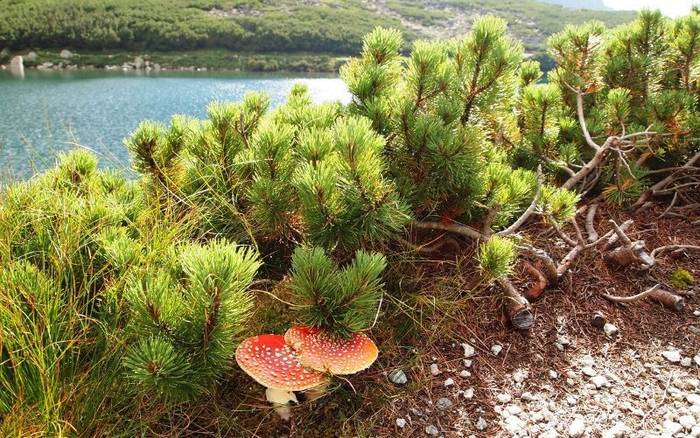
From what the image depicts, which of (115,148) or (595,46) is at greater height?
(595,46)

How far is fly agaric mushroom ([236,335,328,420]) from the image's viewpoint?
1.69m

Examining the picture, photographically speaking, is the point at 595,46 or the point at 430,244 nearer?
the point at 430,244

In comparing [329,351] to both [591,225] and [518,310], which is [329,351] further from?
[591,225]

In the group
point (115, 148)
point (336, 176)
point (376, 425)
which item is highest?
point (336, 176)

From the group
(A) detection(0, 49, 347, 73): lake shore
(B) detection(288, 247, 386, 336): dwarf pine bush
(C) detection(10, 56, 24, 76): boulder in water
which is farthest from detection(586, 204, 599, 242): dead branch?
(A) detection(0, 49, 347, 73): lake shore

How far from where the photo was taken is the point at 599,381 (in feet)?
7.59

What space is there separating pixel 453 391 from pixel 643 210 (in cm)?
240

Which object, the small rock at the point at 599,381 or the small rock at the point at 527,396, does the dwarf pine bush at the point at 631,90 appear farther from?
the small rock at the point at 527,396

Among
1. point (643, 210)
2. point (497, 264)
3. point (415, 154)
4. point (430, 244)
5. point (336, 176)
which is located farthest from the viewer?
point (643, 210)

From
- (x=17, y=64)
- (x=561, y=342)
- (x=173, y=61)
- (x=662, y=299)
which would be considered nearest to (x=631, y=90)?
(x=662, y=299)

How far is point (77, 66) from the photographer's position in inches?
3570

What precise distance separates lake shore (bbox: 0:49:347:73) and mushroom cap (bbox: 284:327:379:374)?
95.4 metres

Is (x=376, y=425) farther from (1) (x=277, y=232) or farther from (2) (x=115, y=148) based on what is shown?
(2) (x=115, y=148)

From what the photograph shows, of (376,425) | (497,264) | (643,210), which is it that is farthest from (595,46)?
(376,425)
